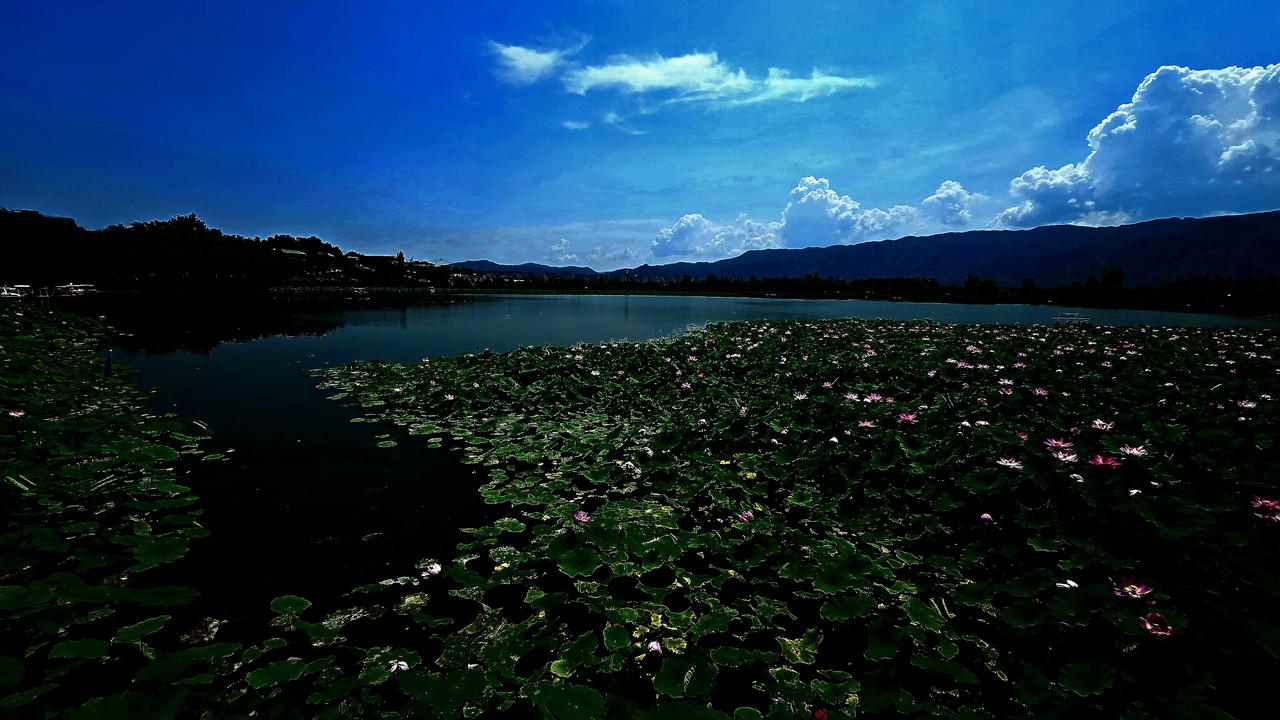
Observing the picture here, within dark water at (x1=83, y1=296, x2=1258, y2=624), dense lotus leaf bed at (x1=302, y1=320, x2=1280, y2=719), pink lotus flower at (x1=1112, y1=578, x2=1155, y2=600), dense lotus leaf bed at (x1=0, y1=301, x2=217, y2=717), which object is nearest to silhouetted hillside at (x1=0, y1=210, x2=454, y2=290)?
dark water at (x1=83, y1=296, x2=1258, y2=624)

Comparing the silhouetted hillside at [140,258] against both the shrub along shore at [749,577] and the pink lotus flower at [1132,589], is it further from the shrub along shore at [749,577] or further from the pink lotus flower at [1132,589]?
the pink lotus flower at [1132,589]

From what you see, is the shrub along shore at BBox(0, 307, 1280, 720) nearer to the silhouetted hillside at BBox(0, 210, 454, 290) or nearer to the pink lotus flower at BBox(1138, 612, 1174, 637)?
the pink lotus flower at BBox(1138, 612, 1174, 637)

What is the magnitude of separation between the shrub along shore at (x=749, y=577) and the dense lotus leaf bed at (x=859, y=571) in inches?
0.9

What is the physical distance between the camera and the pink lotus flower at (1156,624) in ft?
8.51

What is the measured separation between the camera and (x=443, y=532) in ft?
16.1

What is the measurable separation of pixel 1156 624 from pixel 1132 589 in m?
0.31

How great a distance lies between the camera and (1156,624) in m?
2.65

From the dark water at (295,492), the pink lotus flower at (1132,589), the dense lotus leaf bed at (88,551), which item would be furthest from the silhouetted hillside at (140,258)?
the pink lotus flower at (1132,589)

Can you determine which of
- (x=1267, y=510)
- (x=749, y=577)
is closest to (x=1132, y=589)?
(x=1267, y=510)

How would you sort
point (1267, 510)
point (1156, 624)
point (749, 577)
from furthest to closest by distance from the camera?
point (749, 577), point (1267, 510), point (1156, 624)

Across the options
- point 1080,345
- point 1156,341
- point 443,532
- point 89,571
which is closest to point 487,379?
point 443,532

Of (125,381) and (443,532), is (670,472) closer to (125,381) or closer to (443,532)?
(443,532)

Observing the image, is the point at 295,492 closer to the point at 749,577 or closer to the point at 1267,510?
the point at 749,577

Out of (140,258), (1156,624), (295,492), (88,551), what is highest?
(140,258)
